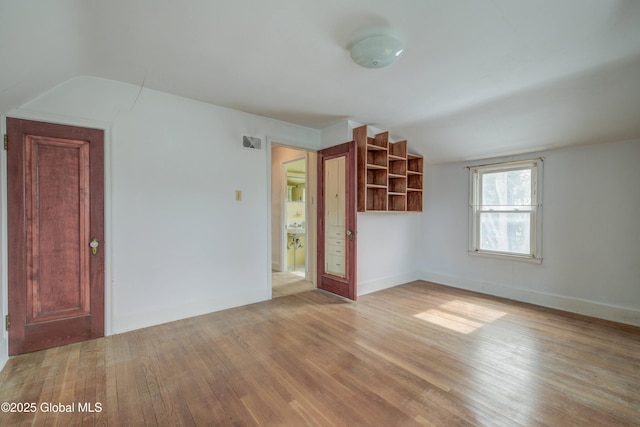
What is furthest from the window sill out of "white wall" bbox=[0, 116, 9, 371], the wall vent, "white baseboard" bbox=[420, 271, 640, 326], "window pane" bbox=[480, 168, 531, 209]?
"white wall" bbox=[0, 116, 9, 371]

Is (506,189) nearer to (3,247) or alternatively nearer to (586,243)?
(586,243)

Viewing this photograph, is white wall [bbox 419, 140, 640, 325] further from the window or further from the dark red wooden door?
the dark red wooden door

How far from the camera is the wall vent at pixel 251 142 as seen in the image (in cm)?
362

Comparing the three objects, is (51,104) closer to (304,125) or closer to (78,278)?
(78,278)

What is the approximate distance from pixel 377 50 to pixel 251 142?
208 centimetres

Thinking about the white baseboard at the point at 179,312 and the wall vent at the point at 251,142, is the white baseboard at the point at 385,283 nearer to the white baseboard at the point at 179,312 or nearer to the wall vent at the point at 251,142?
the white baseboard at the point at 179,312

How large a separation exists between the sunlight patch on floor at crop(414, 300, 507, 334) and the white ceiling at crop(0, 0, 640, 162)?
7.44 ft

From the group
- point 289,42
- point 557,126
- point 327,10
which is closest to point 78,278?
point 289,42

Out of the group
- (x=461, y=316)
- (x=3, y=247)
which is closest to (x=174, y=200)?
(x=3, y=247)

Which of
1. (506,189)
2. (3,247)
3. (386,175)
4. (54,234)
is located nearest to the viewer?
(3,247)

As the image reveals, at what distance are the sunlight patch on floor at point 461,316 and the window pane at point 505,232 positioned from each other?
3.62 feet

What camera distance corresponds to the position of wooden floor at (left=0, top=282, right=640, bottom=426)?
1.73 metres

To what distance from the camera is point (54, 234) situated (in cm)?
253

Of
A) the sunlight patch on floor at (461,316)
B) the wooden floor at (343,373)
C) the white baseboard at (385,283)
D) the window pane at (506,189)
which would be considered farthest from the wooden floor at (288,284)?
the window pane at (506,189)
